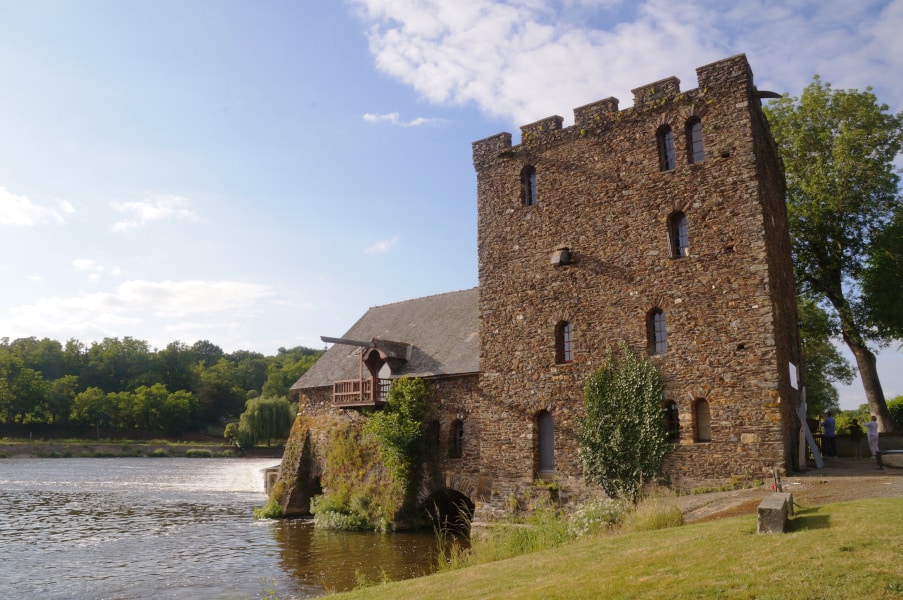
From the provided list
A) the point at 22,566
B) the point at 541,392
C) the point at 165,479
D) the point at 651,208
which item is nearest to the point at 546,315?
the point at 541,392

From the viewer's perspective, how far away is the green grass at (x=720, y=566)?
7020 millimetres

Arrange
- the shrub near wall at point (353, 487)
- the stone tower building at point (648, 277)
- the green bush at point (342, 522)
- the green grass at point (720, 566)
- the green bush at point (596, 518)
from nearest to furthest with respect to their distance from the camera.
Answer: the green grass at point (720, 566) → the green bush at point (596, 518) → the stone tower building at point (648, 277) → the shrub near wall at point (353, 487) → the green bush at point (342, 522)

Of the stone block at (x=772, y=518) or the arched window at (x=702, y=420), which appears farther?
the arched window at (x=702, y=420)

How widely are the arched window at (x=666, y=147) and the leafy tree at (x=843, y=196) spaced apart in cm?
1123

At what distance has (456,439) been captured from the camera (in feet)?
76.7

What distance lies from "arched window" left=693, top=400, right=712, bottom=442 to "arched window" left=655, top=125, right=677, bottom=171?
6.52 metres

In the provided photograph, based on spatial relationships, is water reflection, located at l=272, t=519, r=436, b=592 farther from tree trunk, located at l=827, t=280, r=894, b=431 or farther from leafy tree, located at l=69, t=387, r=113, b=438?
leafy tree, located at l=69, t=387, r=113, b=438

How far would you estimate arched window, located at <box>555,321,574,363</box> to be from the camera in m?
20.3

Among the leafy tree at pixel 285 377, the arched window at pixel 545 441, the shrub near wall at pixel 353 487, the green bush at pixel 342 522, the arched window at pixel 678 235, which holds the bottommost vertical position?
the green bush at pixel 342 522

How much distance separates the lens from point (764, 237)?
17109mm

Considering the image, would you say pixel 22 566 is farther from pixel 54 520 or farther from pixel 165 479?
pixel 165 479

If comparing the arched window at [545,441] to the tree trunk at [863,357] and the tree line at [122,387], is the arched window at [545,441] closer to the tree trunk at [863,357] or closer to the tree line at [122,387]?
the tree trunk at [863,357]

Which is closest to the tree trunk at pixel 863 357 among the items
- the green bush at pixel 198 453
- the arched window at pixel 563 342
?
the arched window at pixel 563 342

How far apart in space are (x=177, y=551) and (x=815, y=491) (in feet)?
58.2
